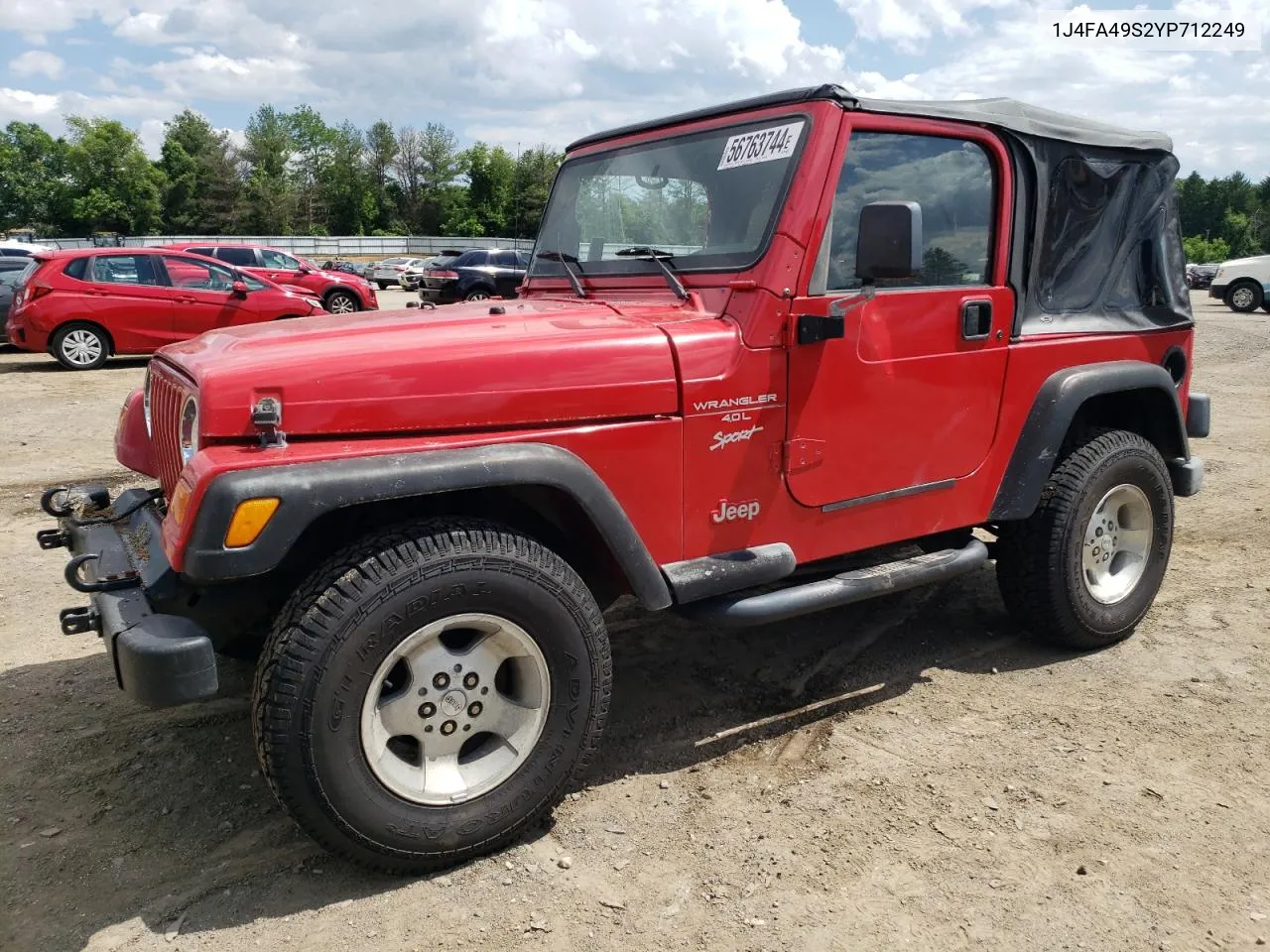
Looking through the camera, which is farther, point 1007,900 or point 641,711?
point 641,711

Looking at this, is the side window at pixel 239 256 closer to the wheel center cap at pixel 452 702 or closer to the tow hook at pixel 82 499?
the tow hook at pixel 82 499

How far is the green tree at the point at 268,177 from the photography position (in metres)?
73.0

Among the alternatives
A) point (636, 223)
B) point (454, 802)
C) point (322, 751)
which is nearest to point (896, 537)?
point (636, 223)

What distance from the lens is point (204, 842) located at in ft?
9.58

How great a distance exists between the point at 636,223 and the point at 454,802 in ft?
7.28

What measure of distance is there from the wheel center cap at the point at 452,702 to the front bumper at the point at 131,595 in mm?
605

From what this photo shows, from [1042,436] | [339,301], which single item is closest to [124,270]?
[339,301]

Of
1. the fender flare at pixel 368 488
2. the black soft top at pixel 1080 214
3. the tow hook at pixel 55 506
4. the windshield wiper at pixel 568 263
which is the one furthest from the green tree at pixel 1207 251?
the tow hook at pixel 55 506

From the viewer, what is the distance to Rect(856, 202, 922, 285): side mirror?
9.77 ft

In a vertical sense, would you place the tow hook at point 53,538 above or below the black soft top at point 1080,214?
below

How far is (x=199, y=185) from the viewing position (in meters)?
74.1

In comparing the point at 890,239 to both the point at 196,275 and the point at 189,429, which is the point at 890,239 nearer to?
the point at 189,429

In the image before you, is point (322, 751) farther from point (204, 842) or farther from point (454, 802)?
point (204, 842)

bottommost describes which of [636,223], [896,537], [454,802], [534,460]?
[454,802]
